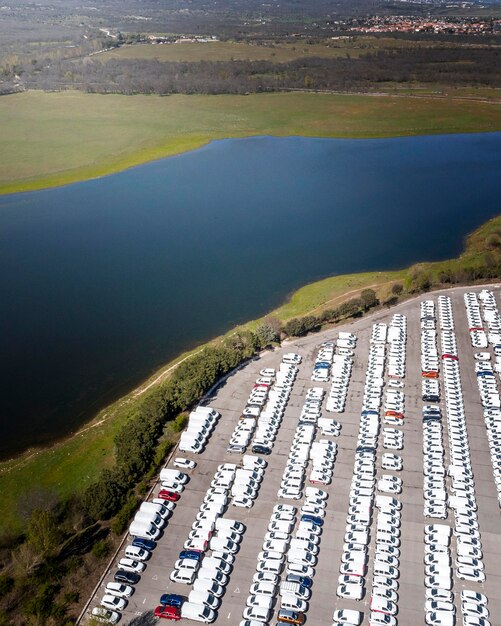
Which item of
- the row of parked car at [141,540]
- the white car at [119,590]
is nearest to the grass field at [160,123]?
the row of parked car at [141,540]

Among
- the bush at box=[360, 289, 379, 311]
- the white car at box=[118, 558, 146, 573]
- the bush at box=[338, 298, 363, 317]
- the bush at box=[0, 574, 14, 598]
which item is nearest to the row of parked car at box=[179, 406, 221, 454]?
the white car at box=[118, 558, 146, 573]

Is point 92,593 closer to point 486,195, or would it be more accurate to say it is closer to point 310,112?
point 486,195

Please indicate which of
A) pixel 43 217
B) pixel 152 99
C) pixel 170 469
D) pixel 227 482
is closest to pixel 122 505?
pixel 170 469

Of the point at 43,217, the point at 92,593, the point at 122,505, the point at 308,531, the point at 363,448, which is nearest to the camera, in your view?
the point at 92,593

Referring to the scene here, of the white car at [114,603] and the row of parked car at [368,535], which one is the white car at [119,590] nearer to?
the white car at [114,603]

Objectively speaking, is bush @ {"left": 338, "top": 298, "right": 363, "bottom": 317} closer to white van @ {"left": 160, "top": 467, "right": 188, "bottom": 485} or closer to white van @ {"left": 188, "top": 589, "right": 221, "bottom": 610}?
white van @ {"left": 160, "top": 467, "right": 188, "bottom": 485}
